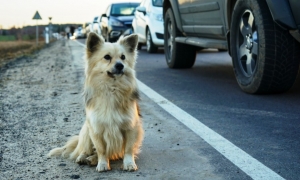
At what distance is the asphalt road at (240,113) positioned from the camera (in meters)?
4.12

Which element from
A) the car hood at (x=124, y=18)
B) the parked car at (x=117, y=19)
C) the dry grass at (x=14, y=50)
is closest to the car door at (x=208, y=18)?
the dry grass at (x=14, y=50)

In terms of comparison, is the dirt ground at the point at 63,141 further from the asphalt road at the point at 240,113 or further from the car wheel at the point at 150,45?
the car wheel at the point at 150,45

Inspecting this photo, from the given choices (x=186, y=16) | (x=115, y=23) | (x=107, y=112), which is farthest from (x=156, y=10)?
(x=107, y=112)

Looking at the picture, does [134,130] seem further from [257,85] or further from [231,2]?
[231,2]

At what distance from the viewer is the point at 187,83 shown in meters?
8.49

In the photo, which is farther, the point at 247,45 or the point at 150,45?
the point at 150,45

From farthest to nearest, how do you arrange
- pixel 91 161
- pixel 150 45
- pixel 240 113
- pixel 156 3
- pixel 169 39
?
pixel 150 45
pixel 156 3
pixel 169 39
pixel 240 113
pixel 91 161

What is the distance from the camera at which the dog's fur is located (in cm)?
400

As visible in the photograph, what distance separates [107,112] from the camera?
4.02m

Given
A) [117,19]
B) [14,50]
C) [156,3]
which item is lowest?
[14,50]

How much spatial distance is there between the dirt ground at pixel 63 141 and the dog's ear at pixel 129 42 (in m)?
0.82

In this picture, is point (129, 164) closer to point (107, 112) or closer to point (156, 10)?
point (107, 112)

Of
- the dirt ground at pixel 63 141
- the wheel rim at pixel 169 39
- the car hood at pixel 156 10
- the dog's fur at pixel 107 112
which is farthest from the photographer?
the car hood at pixel 156 10

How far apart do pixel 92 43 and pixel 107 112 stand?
63cm
